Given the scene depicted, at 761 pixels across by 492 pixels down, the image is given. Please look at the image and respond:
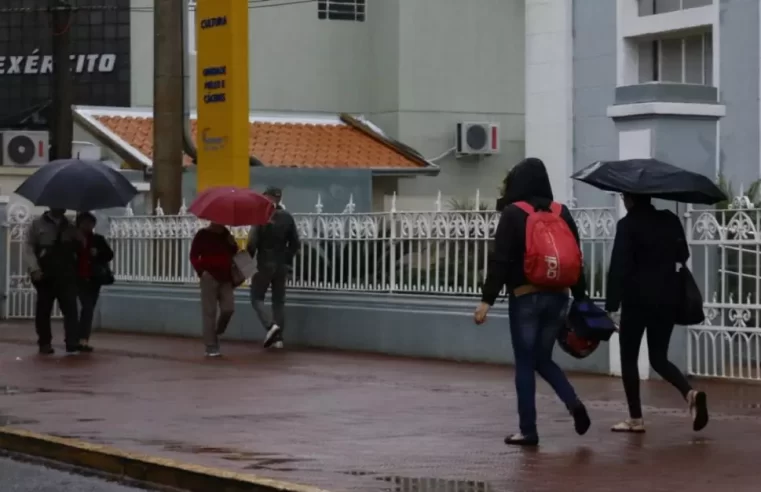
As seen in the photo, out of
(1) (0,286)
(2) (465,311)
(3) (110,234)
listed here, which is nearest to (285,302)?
(2) (465,311)

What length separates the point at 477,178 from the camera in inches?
1265

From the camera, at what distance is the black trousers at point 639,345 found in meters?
10.4

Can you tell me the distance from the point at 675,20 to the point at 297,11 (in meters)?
12.0

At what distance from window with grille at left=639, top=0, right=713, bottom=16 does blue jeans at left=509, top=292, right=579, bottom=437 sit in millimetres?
11989

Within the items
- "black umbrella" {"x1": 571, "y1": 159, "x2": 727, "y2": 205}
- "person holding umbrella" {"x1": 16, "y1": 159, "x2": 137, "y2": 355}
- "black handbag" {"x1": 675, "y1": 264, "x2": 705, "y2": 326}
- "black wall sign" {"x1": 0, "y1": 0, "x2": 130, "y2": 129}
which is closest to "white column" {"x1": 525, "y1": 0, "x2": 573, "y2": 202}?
"person holding umbrella" {"x1": 16, "y1": 159, "x2": 137, "y2": 355}

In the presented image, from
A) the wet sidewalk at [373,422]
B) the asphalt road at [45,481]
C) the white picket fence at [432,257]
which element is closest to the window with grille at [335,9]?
the white picket fence at [432,257]

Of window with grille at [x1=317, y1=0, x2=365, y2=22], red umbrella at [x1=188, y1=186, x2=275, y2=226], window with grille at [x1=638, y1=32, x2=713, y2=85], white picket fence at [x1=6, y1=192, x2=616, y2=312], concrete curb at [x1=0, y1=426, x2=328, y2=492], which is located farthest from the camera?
window with grille at [x1=317, y1=0, x2=365, y2=22]

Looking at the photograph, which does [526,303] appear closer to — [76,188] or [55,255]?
[76,188]

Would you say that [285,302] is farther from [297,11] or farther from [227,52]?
[297,11]

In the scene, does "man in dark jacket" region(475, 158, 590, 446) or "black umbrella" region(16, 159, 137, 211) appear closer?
"man in dark jacket" region(475, 158, 590, 446)

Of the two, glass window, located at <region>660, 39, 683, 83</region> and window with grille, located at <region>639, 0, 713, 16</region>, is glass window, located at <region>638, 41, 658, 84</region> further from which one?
window with grille, located at <region>639, 0, 713, 16</region>

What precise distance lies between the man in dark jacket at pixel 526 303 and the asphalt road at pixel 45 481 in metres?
2.50

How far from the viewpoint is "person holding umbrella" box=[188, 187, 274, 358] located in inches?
643

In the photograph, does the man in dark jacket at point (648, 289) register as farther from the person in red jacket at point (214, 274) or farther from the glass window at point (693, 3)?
the glass window at point (693, 3)
